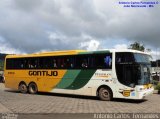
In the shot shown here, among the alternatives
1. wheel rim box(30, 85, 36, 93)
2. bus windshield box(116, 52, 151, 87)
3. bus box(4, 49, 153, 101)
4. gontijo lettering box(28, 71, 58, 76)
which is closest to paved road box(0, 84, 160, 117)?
bus box(4, 49, 153, 101)

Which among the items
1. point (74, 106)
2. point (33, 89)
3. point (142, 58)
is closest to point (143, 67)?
point (142, 58)

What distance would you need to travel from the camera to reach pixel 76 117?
12828 millimetres

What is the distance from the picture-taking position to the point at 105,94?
67.7ft

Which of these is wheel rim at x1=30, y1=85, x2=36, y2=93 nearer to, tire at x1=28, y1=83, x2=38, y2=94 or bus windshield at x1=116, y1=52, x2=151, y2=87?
tire at x1=28, y1=83, x2=38, y2=94

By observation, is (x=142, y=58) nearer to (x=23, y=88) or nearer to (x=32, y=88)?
(x=32, y=88)

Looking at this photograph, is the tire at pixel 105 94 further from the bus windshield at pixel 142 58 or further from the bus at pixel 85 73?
the bus windshield at pixel 142 58

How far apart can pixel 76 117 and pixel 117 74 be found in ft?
24.6

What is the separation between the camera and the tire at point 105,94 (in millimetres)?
20406

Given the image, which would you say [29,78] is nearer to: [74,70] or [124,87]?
[74,70]

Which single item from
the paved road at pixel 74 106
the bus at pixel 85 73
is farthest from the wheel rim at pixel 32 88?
the paved road at pixel 74 106

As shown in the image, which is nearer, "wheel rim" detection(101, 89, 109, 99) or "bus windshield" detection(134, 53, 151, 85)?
"bus windshield" detection(134, 53, 151, 85)

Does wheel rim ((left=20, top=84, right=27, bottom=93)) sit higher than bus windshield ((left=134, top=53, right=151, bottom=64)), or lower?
lower

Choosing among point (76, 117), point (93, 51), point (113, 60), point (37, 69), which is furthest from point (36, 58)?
point (76, 117)

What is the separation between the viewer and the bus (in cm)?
Result: 1930
